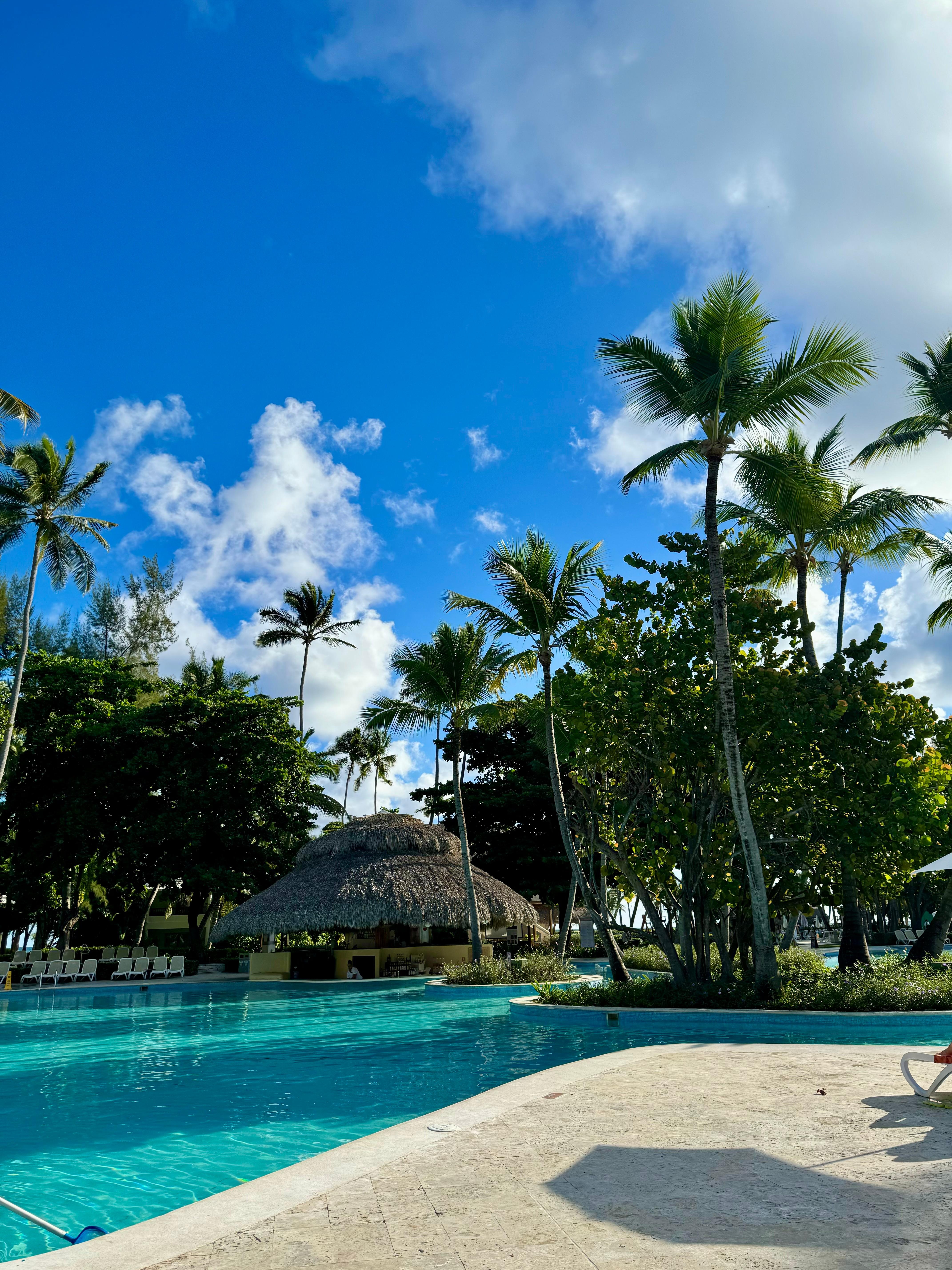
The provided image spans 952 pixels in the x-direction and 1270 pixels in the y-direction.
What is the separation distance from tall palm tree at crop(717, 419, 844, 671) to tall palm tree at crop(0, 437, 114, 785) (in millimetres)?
18003

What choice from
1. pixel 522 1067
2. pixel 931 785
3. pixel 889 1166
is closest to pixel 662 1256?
pixel 889 1166

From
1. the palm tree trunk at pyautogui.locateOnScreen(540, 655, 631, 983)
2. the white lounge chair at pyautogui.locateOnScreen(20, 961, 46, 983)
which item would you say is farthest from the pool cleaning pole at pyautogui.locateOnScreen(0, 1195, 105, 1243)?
the white lounge chair at pyautogui.locateOnScreen(20, 961, 46, 983)

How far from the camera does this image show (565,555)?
669 inches

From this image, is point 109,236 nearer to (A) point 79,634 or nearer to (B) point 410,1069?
(B) point 410,1069

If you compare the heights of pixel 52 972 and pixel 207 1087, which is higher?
pixel 52 972

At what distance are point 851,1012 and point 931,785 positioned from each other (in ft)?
11.2

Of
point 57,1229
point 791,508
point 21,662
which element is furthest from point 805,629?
point 21,662

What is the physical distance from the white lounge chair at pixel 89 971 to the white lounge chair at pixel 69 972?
0.15m

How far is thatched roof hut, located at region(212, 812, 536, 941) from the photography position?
2238 cm

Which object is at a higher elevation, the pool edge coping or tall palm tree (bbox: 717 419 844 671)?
tall palm tree (bbox: 717 419 844 671)

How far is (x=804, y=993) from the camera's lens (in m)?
11.4

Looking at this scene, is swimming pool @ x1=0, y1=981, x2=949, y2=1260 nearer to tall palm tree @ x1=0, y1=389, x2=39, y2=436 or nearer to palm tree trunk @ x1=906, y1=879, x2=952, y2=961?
palm tree trunk @ x1=906, y1=879, x2=952, y2=961

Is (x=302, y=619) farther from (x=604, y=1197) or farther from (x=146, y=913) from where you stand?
(x=604, y=1197)

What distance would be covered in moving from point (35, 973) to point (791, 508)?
22941 mm
